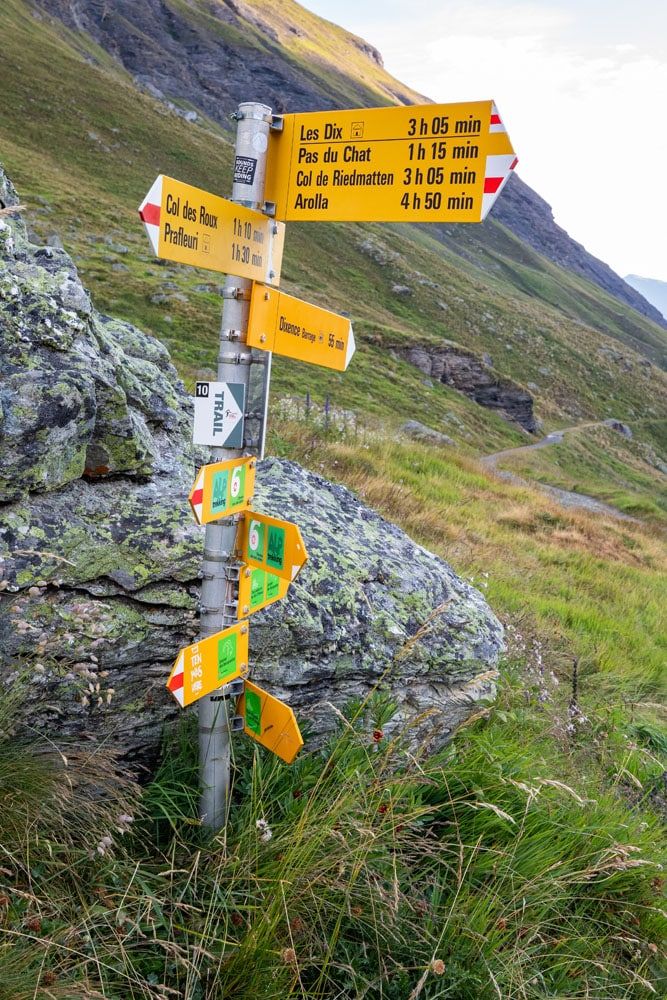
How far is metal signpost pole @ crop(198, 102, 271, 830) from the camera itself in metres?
2.25

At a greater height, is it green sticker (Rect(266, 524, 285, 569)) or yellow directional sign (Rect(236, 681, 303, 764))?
green sticker (Rect(266, 524, 285, 569))

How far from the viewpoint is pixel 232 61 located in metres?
94.6

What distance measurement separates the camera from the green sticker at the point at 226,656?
2.24m

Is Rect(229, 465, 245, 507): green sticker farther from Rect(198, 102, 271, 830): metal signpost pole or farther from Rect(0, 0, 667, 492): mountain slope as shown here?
Rect(0, 0, 667, 492): mountain slope

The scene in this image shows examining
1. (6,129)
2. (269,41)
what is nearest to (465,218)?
(6,129)

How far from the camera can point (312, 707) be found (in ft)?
9.68

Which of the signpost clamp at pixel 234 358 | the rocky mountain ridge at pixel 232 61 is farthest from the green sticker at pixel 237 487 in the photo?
the rocky mountain ridge at pixel 232 61

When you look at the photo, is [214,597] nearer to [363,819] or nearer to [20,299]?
[363,819]

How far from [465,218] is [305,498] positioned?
2007mm

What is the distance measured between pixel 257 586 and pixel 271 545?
0.20 m

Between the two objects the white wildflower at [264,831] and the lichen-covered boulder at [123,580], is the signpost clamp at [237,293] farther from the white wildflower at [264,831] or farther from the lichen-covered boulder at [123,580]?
the white wildflower at [264,831]

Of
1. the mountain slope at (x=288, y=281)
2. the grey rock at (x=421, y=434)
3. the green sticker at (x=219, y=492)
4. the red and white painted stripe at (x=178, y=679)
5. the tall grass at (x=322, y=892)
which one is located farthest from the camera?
the mountain slope at (x=288, y=281)

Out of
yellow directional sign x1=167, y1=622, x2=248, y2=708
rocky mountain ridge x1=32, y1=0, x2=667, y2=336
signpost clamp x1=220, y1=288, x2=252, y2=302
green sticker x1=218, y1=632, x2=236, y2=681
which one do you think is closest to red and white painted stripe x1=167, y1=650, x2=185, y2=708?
yellow directional sign x1=167, y1=622, x2=248, y2=708

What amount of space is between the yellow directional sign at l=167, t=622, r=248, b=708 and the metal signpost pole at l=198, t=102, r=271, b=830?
8 cm
